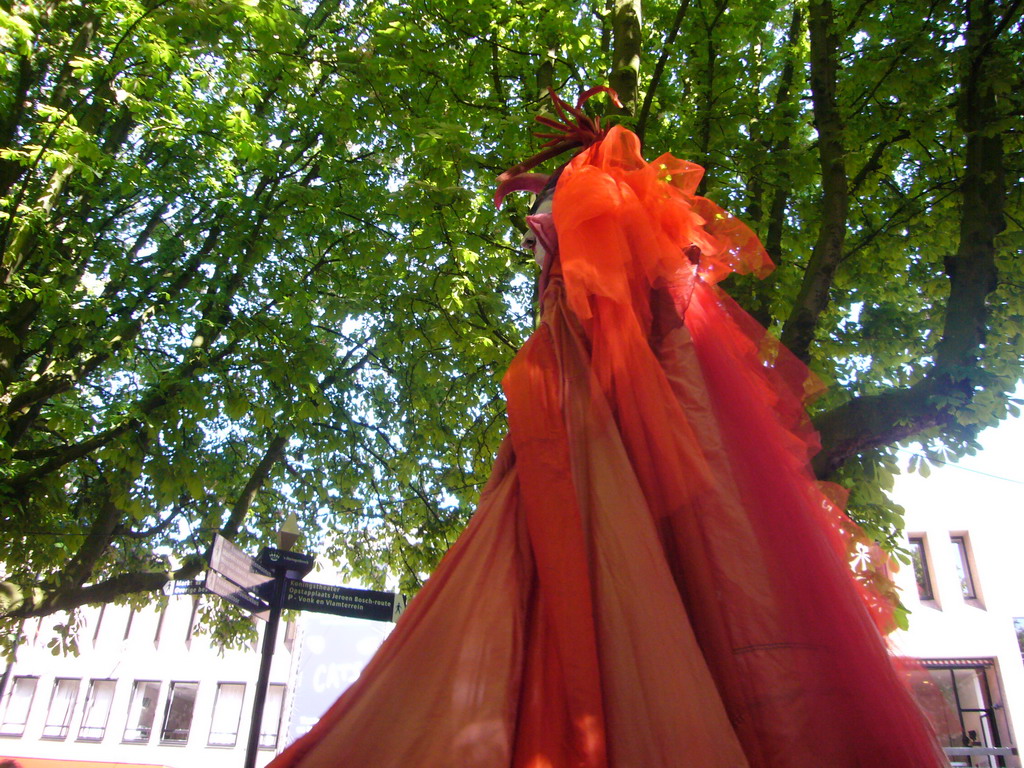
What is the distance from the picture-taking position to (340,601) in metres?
4.95

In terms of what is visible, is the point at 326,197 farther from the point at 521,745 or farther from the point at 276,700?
the point at 276,700

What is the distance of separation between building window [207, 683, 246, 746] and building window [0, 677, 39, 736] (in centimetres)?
602

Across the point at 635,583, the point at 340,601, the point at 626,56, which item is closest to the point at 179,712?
the point at 340,601

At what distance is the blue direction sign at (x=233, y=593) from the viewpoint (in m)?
4.17

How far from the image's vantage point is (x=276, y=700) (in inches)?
754

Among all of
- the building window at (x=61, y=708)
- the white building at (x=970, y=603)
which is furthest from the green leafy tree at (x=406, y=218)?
the building window at (x=61, y=708)

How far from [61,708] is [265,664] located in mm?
20583

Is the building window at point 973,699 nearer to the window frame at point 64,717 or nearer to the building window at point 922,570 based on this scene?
the building window at point 922,570

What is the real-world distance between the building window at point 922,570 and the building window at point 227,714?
1675 centimetres

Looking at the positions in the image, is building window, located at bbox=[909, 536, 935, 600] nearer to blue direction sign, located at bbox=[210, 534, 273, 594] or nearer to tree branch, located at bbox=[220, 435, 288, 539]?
tree branch, located at bbox=[220, 435, 288, 539]

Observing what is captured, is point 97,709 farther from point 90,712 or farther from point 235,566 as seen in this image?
point 235,566

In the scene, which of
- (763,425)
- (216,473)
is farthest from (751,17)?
(216,473)

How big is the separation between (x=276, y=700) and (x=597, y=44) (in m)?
19.6

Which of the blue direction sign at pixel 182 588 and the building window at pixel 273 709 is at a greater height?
the blue direction sign at pixel 182 588
